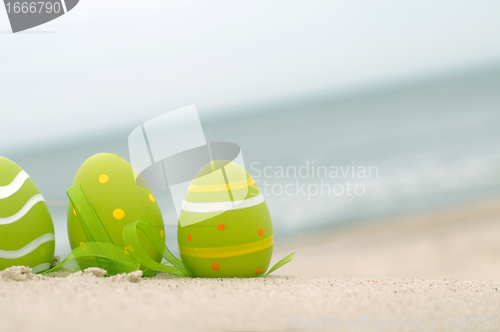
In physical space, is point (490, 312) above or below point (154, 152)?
below

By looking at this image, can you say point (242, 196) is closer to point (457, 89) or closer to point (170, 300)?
point (170, 300)

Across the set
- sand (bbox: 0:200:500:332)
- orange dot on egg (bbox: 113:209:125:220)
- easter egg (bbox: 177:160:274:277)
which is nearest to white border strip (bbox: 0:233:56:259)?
sand (bbox: 0:200:500:332)

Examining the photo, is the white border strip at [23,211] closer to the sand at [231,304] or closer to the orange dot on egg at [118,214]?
the sand at [231,304]

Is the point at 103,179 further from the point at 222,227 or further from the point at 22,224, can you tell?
the point at 222,227

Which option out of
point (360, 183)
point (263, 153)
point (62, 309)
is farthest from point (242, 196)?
point (263, 153)

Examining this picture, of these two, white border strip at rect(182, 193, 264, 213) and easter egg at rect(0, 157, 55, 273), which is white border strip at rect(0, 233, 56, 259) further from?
white border strip at rect(182, 193, 264, 213)

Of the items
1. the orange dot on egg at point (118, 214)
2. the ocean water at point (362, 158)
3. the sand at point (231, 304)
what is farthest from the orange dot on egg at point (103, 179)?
the ocean water at point (362, 158)

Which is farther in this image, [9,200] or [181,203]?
[181,203]
